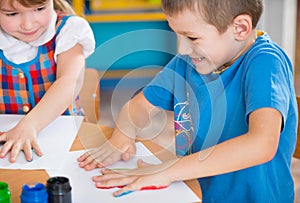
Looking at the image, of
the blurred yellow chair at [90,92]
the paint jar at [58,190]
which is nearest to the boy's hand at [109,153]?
the paint jar at [58,190]

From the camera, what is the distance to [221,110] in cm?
98

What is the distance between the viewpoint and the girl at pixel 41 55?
122 centimetres

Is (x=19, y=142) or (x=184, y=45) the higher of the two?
(x=184, y=45)

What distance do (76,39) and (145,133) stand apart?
0.41 m

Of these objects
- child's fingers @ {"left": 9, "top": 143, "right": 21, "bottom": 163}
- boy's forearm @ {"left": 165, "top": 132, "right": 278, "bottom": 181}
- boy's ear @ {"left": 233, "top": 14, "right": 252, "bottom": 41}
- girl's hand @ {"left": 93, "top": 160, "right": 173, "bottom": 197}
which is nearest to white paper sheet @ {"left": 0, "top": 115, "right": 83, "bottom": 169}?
child's fingers @ {"left": 9, "top": 143, "right": 21, "bottom": 163}

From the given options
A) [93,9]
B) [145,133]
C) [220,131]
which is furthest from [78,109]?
[93,9]

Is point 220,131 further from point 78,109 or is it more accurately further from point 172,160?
point 78,109

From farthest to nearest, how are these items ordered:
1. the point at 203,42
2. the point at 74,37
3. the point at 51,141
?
1. the point at 74,37
2. the point at 51,141
3. the point at 203,42

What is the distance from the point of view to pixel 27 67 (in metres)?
1.34

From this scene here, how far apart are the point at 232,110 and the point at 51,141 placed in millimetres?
352

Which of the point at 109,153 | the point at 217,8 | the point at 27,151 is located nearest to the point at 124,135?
the point at 109,153

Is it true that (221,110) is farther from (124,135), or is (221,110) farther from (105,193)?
(105,193)

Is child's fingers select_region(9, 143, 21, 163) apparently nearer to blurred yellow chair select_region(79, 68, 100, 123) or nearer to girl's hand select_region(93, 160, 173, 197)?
girl's hand select_region(93, 160, 173, 197)

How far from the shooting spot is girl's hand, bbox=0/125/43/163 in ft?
3.13
